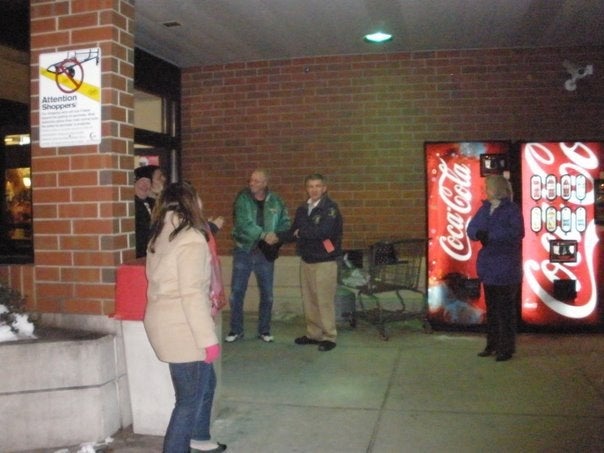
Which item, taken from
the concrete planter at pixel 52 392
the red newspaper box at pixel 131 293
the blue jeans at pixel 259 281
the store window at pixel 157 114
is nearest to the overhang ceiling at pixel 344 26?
the store window at pixel 157 114

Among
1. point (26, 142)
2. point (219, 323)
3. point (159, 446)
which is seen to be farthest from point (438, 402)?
point (26, 142)

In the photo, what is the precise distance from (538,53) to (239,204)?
4326 millimetres

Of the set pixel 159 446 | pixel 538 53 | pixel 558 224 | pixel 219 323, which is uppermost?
pixel 538 53

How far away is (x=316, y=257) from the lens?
6680 mm

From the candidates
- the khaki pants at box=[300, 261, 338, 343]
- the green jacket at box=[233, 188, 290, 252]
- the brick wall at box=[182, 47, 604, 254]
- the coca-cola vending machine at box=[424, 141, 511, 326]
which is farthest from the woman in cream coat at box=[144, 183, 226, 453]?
the brick wall at box=[182, 47, 604, 254]

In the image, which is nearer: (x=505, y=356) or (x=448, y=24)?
(x=505, y=356)

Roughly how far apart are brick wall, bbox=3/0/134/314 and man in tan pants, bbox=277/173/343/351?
2.39 metres

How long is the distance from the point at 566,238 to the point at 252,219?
3538 millimetres

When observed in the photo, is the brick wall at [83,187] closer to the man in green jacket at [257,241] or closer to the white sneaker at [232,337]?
the man in green jacket at [257,241]

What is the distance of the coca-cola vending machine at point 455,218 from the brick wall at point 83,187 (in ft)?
12.4

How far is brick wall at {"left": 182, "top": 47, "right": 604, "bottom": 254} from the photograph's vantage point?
8.13 m

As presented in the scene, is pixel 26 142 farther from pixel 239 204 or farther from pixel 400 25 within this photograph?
pixel 400 25

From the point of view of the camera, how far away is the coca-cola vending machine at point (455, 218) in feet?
23.5

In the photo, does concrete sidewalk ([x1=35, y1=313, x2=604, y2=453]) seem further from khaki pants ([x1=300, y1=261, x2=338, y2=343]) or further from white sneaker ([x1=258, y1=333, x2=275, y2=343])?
khaki pants ([x1=300, y1=261, x2=338, y2=343])
